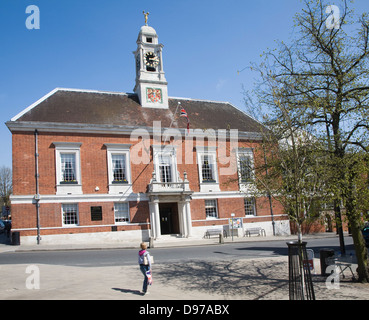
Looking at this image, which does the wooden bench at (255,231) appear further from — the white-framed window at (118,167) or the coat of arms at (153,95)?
the coat of arms at (153,95)

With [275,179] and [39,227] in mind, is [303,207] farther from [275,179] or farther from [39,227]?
[39,227]

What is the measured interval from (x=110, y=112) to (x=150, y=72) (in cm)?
616

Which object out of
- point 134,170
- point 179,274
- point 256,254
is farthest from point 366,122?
point 134,170

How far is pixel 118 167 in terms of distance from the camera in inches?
1127

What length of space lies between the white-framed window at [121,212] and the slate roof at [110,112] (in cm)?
681

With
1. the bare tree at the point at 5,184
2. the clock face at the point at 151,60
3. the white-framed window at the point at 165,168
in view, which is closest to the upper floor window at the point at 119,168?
the white-framed window at the point at 165,168

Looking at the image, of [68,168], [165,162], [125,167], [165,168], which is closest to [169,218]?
[165,168]

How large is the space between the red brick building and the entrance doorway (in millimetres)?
88

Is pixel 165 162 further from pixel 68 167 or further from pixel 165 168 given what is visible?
pixel 68 167

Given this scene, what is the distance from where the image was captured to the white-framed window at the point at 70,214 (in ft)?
86.1

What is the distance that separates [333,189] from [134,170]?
20.7m

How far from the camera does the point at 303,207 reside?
9.19m

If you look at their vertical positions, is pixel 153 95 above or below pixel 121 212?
above
